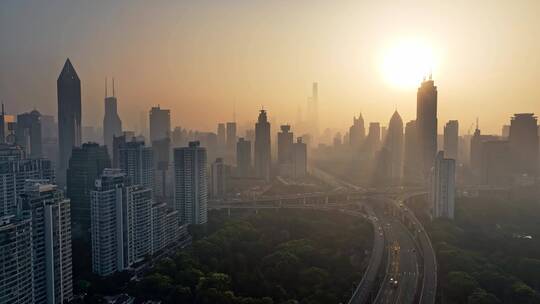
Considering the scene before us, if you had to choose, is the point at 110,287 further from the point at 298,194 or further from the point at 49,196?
the point at 298,194

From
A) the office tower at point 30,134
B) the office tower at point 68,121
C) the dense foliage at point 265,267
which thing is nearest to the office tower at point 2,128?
the office tower at point 30,134

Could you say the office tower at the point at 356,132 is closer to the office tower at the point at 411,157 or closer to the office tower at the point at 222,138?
the office tower at the point at 411,157

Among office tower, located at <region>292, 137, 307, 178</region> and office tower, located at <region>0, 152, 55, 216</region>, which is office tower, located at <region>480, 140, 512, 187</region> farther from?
office tower, located at <region>0, 152, 55, 216</region>

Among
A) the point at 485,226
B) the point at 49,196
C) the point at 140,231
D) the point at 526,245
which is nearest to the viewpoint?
the point at 49,196

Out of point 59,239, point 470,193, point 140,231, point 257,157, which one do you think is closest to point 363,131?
point 257,157

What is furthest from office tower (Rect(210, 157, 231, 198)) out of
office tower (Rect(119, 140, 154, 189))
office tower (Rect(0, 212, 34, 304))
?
office tower (Rect(0, 212, 34, 304))

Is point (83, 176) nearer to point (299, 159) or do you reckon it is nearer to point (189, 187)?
point (189, 187)
